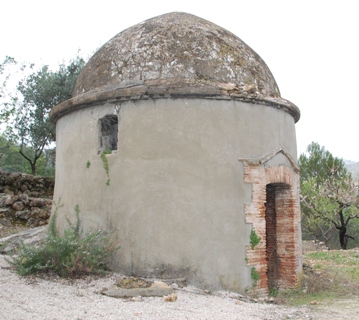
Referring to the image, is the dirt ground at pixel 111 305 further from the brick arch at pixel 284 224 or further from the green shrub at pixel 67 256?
the brick arch at pixel 284 224

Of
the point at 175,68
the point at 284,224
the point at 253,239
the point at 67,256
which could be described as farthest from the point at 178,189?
the point at 284,224

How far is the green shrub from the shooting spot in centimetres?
654

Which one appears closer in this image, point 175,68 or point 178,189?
point 178,189

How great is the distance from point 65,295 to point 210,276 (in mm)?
2286

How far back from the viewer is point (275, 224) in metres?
8.71

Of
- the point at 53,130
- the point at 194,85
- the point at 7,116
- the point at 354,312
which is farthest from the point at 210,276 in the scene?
the point at 7,116

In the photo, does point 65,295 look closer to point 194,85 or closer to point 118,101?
point 118,101

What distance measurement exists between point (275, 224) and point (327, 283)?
1.67 metres

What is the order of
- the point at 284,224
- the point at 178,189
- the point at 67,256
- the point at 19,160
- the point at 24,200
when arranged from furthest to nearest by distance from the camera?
the point at 19,160 → the point at 24,200 → the point at 284,224 → the point at 178,189 → the point at 67,256

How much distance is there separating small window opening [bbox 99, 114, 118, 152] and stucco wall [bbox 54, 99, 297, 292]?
4.5 inches

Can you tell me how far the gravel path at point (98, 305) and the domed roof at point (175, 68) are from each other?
123 inches

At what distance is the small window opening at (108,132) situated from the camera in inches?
297

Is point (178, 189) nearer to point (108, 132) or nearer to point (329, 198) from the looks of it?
point (108, 132)

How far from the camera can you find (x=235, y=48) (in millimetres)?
8102
